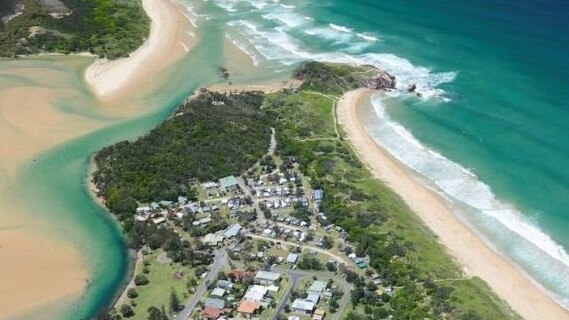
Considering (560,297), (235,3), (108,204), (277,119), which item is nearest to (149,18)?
(235,3)

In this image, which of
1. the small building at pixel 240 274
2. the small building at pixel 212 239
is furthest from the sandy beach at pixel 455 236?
the small building at pixel 212 239

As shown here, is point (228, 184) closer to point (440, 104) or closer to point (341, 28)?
point (440, 104)

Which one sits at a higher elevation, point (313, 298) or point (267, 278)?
point (313, 298)

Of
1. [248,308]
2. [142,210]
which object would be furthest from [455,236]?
[142,210]

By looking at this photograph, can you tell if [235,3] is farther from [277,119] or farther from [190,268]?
[190,268]

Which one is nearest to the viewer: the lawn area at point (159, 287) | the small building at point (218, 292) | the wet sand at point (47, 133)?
the small building at point (218, 292)

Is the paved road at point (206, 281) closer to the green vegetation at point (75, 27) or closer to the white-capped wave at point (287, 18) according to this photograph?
the green vegetation at point (75, 27)
